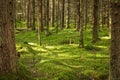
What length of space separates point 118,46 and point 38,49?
1450cm

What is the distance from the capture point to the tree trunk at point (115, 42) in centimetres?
791

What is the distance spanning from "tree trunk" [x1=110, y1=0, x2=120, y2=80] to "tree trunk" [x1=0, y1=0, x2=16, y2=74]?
3509 millimetres

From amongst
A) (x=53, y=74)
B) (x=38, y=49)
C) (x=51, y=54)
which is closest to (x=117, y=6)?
(x=53, y=74)

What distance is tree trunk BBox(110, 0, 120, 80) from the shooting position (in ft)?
26.0

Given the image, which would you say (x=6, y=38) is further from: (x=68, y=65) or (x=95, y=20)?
(x=95, y=20)

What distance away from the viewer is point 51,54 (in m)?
19.4

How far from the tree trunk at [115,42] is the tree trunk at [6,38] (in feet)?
11.5

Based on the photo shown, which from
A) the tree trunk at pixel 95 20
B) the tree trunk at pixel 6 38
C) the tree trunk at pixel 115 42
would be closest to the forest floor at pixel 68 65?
the tree trunk at pixel 6 38

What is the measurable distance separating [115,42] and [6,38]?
3.75 metres

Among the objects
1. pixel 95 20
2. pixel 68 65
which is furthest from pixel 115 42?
pixel 95 20

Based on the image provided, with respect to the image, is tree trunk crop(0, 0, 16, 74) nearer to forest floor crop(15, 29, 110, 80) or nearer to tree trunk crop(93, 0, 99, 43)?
forest floor crop(15, 29, 110, 80)

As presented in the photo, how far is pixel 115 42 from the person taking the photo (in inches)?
321

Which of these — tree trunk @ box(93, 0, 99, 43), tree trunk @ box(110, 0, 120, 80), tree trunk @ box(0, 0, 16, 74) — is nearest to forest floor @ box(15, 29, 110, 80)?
tree trunk @ box(0, 0, 16, 74)

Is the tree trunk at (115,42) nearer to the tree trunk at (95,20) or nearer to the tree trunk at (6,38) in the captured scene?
the tree trunk at (6,38)
